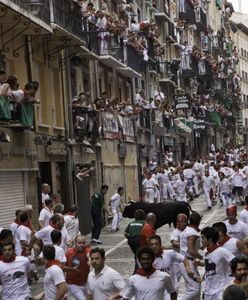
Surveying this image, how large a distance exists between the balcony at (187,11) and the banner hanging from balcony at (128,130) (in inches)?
A: 910

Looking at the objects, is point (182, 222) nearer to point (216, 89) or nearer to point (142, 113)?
point (142, 113)

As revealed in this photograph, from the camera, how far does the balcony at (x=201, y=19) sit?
222 ft

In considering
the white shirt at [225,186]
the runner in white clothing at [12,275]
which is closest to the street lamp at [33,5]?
the runner in white clothing at [12,275]

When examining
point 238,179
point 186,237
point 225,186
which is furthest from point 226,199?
point 186,237

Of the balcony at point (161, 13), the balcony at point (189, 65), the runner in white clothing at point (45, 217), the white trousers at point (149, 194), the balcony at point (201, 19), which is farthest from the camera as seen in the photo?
the balcony at point (201, 19)

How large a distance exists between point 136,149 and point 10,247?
99.4 feet

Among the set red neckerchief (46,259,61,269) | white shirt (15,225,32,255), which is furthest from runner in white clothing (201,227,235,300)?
white shirt (15,225,32,255)

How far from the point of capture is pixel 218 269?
10945mm

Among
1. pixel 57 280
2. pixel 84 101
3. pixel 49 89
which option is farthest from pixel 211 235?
pixel 84 101

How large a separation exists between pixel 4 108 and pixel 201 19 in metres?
50.5

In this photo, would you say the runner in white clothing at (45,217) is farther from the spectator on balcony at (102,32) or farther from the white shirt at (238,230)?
the spectator on balcony at (102,32)

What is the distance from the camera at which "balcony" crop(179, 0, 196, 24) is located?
60938mm

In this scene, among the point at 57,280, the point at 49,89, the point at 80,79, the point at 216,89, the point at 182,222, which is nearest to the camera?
the point at 57,280

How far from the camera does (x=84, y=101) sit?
29.6 metres
